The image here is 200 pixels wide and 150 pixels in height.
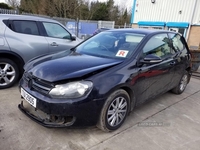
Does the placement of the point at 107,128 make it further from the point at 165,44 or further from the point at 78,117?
the point at 165,44

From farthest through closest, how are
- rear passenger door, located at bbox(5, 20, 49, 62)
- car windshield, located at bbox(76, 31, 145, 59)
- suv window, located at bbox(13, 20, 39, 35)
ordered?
suv window, located at bbox(13, 20, 39, 35), rear passenger door, located at bbox(5, 20, 49, 62), car windshield, located at bbox(76, 31, 145, 59)

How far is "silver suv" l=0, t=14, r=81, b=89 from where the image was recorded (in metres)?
3.75

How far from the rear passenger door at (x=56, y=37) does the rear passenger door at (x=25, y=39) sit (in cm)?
17

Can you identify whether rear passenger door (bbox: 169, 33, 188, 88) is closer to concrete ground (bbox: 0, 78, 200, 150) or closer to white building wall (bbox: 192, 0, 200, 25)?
concrete ground (bbox: 0, 78, 200, 150)

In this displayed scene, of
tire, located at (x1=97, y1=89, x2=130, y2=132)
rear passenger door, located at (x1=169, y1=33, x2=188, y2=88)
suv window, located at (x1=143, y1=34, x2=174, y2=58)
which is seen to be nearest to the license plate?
tire, located at (x1=97, y1=89, x2=130, y2=132)

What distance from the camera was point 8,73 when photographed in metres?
3.82

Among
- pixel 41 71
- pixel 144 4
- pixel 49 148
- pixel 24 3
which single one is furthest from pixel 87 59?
pixel 24 3

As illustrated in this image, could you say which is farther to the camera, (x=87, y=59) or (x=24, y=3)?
(x=24, y=3)

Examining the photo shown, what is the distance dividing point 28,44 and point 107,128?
2.78m

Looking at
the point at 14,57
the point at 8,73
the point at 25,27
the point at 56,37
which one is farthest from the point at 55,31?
the point at 8,73

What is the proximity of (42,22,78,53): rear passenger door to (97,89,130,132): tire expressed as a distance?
8.62 ft

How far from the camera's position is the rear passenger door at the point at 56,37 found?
4452mm

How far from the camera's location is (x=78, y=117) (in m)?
2.21

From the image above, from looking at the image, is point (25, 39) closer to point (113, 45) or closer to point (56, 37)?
point (56, 37)
